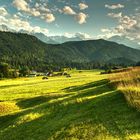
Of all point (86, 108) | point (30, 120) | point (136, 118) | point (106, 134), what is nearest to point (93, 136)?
point (106, 134)

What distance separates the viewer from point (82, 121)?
72.8ft

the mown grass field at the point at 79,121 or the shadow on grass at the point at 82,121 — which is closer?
the mown grass field at the point at 79,121

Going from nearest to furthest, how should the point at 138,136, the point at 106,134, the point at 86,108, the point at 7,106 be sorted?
1. the point at 138,136
2. the point at 106,134
3. the point at 86,108
4. the point at 7,106

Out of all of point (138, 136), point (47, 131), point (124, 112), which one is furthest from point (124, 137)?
point (47, 131)

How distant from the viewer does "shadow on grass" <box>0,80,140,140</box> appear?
64.4ft

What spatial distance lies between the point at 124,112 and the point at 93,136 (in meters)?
4.24

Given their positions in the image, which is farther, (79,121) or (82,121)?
(79,121)

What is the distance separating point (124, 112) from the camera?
22047 mm

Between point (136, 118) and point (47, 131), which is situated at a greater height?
point (136, 118)

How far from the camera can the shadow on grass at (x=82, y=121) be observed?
19641 millimetres

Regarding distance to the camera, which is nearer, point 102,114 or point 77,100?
point 102,114

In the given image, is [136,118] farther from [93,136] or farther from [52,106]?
[52,106]

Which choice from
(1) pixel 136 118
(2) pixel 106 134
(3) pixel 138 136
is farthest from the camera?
(1) pixel 136 118

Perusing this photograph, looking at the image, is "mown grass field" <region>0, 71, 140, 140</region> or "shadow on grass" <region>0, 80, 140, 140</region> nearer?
"mown grass field" <region>0, 71, 140, 140</region>
